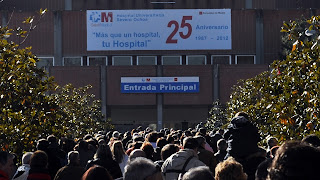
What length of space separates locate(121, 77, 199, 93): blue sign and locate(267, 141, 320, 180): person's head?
54.4 meters

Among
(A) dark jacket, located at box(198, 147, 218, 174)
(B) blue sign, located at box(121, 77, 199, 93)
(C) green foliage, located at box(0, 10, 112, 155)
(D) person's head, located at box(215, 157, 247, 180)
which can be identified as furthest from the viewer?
(B) blue sign, located at box(121, 77, 199, 93)

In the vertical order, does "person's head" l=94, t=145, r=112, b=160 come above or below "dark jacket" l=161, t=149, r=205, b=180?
above

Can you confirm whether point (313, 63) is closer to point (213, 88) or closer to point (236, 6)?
point (213, 88)

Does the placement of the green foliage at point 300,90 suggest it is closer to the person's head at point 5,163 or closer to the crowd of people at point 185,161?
the crowd of people at point 185,161

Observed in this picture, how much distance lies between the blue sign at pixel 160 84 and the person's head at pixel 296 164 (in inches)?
2142

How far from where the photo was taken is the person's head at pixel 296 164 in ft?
10.6

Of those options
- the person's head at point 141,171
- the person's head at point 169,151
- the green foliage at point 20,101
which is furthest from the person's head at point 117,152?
the person's head at point 141,171

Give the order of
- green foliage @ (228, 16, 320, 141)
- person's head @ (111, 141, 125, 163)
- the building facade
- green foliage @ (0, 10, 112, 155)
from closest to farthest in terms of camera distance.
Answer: green foliage @ (228, 16, 320, 141)
person's head @ (111, 141, 125, 163)
green foliage @ (0, 10, 112, 155)
the building facade

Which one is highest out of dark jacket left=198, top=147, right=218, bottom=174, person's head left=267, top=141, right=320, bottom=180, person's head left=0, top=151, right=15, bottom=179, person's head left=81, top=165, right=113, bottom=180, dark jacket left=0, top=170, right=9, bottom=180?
person's head left=267, top=141, right=320, bottom=180

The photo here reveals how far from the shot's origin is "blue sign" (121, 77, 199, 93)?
57781 mm

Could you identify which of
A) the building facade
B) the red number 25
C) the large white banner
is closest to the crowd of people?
the building facade

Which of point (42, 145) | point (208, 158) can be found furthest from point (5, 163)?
point (208, 158)

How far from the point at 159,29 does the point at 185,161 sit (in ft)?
163

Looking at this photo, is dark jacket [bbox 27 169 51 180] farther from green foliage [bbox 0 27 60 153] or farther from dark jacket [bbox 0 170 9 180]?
green foliage [bbox 0 27 60 153]
